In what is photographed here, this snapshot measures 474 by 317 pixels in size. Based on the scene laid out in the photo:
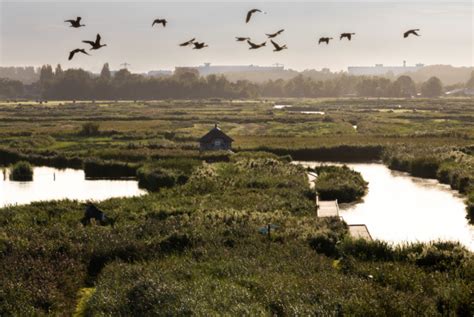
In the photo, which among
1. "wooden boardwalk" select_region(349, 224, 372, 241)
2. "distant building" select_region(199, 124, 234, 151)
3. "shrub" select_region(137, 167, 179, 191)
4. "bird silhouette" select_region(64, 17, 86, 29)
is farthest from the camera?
"distant building" select_region(199, 124, 234, 151)

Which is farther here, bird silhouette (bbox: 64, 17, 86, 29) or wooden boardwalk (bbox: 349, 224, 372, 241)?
wooden boardwalk (bbox: 349, 224, 372, 241)

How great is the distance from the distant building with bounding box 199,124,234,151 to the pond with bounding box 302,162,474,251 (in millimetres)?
15229

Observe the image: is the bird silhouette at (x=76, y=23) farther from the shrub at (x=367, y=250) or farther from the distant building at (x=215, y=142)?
the distant building at (x=215, y=142)

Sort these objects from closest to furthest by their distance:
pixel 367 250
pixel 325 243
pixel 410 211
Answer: pixel 367 250
pixel 325 243
pixel 410 211

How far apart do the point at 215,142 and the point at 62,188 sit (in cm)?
1837

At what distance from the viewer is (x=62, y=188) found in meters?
55.5

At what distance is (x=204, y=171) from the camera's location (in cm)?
5347

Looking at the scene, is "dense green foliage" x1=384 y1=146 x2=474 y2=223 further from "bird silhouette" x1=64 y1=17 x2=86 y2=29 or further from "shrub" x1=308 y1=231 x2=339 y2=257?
"bird silhouette" x1=64 y1=17 x2=86 y2=29

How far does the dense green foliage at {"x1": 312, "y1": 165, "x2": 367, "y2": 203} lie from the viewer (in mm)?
48625

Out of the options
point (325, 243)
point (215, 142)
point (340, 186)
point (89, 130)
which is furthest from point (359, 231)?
point (89, 130)

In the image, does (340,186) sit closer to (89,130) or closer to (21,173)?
(21,173)

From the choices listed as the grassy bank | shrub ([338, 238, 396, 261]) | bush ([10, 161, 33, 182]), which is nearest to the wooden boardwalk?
the grassy bank

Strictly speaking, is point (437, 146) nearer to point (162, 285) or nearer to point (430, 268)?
point (430, 268)

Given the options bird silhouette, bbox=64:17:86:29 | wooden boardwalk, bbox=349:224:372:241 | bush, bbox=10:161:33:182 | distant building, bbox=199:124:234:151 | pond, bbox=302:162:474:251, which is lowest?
pond, bbox=302:162:474:251
